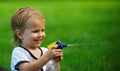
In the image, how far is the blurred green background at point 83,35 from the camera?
728cm

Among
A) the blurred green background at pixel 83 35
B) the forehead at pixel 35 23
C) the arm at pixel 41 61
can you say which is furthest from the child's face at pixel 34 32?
the blurred green background at pixel 83 35

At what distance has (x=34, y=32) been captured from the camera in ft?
17.8

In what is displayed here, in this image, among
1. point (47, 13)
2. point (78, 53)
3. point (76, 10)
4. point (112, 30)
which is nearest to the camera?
point (78, 53)

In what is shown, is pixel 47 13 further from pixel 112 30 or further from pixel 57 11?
pixel 112 30

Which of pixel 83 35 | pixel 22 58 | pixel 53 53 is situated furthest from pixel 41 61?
pixel 83 35

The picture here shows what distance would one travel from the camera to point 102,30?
11.8m

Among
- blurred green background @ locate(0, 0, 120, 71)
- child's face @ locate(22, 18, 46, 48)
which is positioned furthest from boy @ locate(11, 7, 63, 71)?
blurred green background @ locate(0, 0, 120, 71)

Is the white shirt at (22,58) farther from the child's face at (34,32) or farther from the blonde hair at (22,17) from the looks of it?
the blonde hair at (22,17)

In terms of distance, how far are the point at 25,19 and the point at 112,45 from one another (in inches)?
145

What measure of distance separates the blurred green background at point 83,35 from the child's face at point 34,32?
143 cm

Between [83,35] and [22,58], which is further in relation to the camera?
[83,35]

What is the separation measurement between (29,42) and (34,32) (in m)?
0.11

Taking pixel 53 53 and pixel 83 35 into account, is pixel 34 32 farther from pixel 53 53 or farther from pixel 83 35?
pixel 83 35

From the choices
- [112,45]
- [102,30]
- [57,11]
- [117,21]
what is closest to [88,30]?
[102,30]
